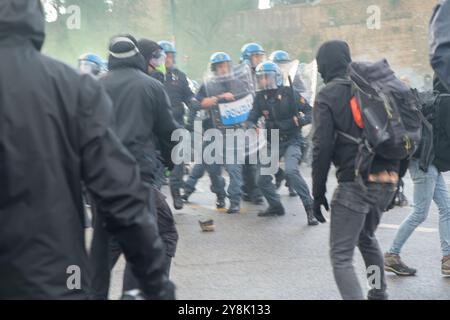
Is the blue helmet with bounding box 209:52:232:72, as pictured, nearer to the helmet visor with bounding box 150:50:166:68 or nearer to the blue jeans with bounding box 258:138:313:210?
the blue jeans with bounding box 258:138:313:210

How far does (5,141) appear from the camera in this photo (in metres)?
2.44

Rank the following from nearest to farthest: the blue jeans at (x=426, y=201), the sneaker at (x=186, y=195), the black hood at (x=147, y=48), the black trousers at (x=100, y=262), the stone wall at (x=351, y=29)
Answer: the black trousers at (x=100, y=262), the black hood at (x=147, y=48), the blue jeans at (x=426, y=201), the sneaker at (x=186, y=195), the stone wall at (x=351, y=29)

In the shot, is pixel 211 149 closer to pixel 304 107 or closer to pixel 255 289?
pixel 304 107

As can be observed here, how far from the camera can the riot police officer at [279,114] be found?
8930 mm

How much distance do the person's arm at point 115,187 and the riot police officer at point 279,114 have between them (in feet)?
20.7

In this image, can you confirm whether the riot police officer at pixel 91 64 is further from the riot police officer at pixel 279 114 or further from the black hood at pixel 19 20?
the black hood at pixel 19 20

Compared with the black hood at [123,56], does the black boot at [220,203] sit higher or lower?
lower

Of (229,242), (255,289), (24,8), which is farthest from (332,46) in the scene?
(229,242)

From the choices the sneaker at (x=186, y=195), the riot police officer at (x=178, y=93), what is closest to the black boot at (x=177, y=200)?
the riot police officer at (x=178, y=93)

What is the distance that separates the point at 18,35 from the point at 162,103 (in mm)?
2188

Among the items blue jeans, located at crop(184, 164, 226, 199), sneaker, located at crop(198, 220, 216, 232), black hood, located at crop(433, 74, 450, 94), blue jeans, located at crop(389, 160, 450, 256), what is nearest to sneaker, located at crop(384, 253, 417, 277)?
blue jeans, located at crop(389, 160, 450, 256)

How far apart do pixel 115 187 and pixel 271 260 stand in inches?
177

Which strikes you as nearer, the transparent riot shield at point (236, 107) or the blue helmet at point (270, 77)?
the blue helmet at point (270, 77)

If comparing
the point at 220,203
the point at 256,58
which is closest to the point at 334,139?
the point at 220,203
